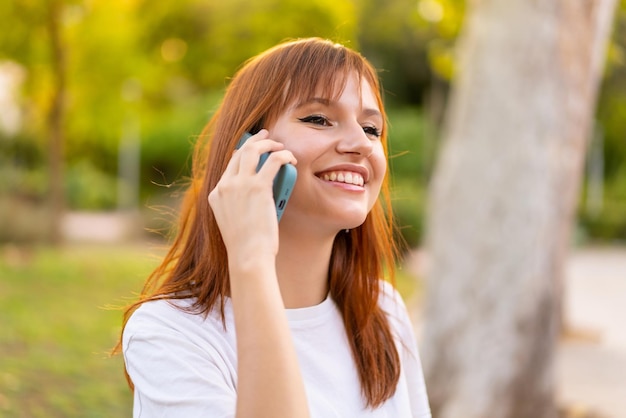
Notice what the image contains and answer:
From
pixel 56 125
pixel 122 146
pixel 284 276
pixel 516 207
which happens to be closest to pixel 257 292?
pixel 284 276

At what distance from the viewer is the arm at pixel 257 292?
1479 mm

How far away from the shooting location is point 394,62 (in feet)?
107

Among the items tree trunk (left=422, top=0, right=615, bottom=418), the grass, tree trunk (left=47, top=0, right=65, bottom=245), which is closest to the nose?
the grass

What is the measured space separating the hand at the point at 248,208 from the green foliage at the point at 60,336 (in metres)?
0.97

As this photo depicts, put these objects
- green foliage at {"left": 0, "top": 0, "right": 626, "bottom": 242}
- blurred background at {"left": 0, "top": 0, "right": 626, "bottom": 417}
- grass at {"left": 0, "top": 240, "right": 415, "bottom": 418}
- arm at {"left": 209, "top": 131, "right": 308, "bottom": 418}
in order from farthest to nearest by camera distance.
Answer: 1. green foliage at {"left": 0, "top": 0, "right": 626, "bottom": 242}
2. blurred background at {"left": 0, "top": 0, "right": 626, "bottom": 417}
3. grass at {"left": 0, "top": 240, "right": 415, "bottom": 418}
4. arm at {"left": 209, "top": 131, "right": 308, "bottom": 418}

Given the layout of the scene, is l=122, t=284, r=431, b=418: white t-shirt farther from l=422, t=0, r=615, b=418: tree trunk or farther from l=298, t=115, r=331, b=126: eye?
l=422, t=0, r=615, b=418: tree trunk

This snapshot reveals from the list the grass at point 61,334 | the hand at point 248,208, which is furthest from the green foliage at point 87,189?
the hand at point 248,208

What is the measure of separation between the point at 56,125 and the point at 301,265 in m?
14.2

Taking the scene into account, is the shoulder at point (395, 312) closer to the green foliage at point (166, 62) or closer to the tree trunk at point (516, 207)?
the tree trunk at point (516, 207)

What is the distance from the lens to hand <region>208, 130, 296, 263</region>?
5.18ft

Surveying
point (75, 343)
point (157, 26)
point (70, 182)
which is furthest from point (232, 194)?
point (70, 182)

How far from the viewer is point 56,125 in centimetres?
1513

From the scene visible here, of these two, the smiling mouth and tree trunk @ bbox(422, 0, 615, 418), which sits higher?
the smiling mouth

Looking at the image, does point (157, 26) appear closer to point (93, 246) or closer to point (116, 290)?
point (93, 246)
